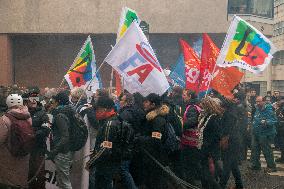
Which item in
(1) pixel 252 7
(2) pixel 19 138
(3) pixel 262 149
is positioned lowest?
(3) pixel 262 149

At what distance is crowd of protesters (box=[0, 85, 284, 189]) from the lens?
6.14 metres

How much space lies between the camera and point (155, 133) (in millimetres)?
6438

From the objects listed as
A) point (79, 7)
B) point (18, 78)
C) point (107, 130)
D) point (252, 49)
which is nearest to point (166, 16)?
point (79, 7)

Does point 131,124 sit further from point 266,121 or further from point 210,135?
point 266,121

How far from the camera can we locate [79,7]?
24250 mm

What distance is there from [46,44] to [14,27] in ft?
7.18

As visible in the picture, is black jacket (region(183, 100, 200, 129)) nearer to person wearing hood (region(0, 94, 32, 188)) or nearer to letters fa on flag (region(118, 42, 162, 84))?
letters fa on flag (region(118, 42, 162, 84))

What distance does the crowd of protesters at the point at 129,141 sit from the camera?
6141mm

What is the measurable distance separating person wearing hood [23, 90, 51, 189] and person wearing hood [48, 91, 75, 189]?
170mm

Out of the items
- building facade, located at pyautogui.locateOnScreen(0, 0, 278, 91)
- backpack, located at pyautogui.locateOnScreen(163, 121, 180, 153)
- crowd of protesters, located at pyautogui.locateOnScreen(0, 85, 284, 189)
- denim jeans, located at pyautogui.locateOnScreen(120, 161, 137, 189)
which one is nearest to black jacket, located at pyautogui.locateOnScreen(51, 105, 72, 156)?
crowd of protesters, located at pyautogui.locateOnScreen(0, 85, 284, 189)

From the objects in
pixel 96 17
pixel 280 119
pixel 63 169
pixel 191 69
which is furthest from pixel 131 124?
pixel 96 17

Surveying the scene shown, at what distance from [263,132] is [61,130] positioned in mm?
6236

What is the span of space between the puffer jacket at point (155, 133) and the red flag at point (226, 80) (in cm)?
259

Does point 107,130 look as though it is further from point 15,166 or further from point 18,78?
point 18,78
